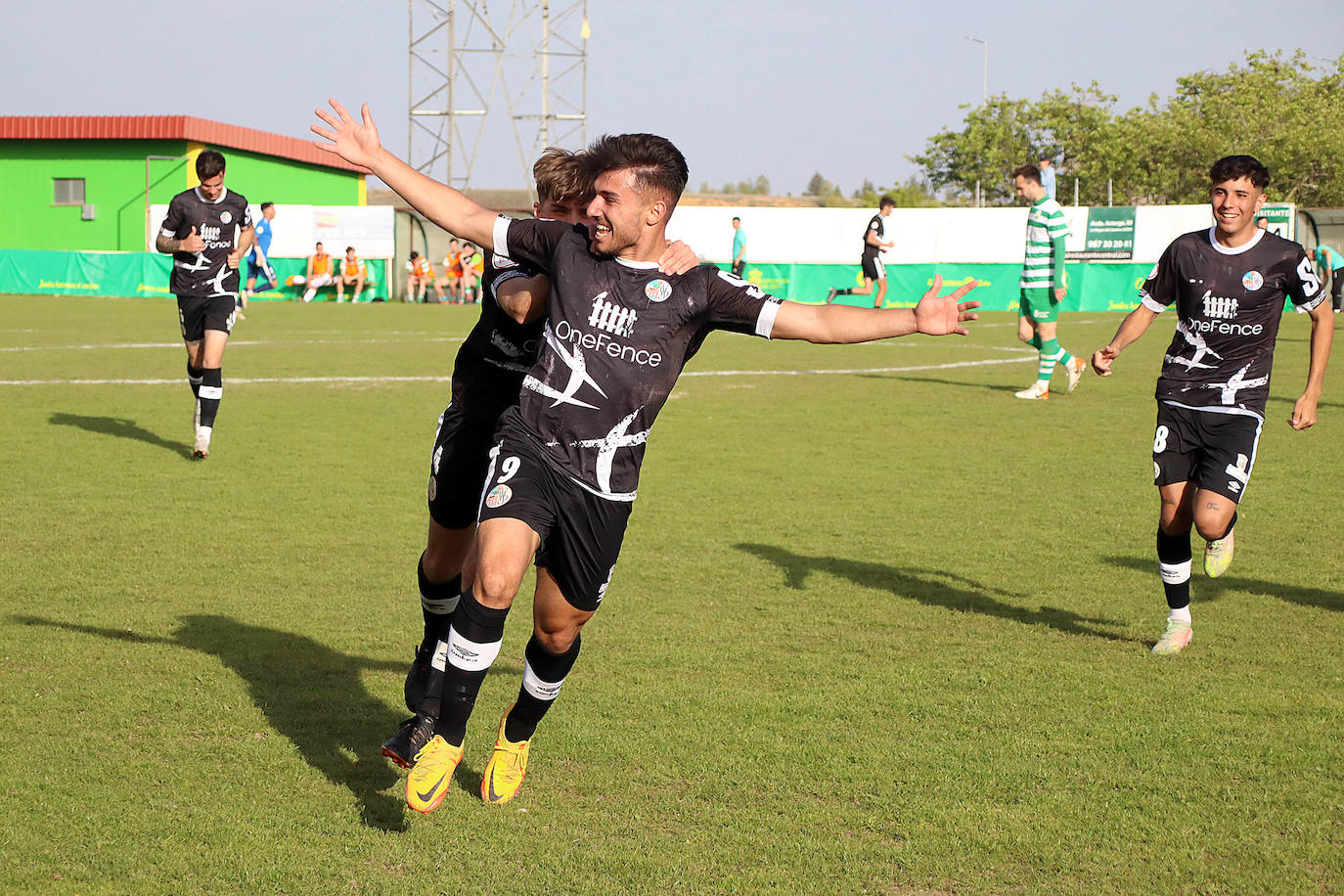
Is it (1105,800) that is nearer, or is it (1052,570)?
(1105,800)

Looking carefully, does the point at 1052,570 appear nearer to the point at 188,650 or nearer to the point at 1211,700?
the point at 1211,700

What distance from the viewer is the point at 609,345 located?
4297 mm

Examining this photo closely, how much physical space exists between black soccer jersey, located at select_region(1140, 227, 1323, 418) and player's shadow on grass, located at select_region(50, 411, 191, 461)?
8262 millimetres

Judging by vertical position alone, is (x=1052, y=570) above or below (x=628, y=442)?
below

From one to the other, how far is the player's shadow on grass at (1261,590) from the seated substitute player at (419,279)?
1383 inches

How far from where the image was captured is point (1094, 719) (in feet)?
17.5

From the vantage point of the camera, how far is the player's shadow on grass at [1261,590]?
7301 mm

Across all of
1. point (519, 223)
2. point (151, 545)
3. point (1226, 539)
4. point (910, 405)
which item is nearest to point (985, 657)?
point (1226, 539)

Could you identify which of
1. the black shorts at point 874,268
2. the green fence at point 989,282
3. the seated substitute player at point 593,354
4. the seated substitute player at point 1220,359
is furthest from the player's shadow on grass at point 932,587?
the green fence at point 989,282

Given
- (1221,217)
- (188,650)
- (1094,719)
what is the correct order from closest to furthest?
(1094,719) < (188,650) < (1221,217)

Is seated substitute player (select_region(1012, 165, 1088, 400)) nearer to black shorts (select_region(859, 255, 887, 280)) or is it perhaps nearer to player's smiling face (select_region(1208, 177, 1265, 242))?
player's smiling face (select_region(1208, 177, 1265, 242))

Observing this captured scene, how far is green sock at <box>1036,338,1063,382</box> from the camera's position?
16422mm

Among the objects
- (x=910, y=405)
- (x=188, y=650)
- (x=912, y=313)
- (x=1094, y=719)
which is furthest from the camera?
(x=910, y=405)

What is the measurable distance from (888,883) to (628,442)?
1542mm
